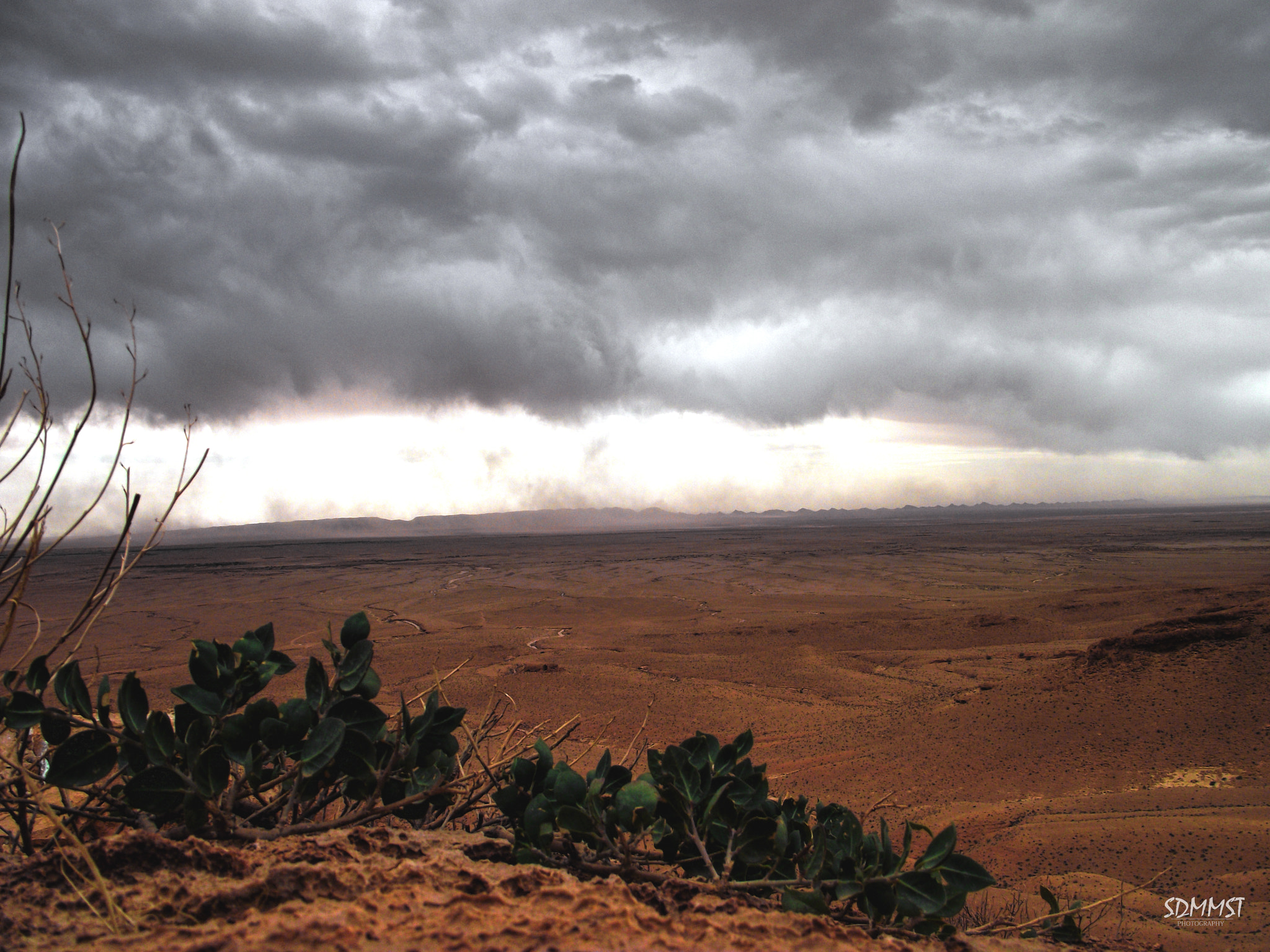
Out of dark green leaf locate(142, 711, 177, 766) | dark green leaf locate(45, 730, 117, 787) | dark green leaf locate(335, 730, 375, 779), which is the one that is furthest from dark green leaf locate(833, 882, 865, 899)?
dark green leaf locate(45, 730, 117, 787)

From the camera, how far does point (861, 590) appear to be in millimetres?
23531

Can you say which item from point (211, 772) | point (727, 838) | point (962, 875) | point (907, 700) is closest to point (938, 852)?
point (962, 875)

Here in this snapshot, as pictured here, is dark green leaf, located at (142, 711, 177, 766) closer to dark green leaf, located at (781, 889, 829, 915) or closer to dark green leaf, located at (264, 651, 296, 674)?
dark green leaf, located at (264, 651, 296, 674)

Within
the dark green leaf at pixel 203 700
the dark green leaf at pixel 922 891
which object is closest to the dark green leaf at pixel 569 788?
the dark green leaf at pixel 922 891

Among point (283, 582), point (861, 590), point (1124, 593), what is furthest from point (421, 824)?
point (283, 582)

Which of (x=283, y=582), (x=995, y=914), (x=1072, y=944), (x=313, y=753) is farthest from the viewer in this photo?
(x=283, y=582)

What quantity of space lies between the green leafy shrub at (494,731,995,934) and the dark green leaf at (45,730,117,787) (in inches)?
32.7

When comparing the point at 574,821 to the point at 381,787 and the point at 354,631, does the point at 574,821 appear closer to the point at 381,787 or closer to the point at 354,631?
the point at 381,787

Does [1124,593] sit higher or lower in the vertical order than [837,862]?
lower

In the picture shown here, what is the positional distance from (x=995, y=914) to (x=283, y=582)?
109 feet

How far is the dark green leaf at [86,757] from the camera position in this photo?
1.44 m

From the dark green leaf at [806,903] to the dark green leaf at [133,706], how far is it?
1.40m

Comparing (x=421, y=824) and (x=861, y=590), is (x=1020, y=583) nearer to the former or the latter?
(x=861, y=590)

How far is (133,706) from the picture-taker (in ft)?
4.89
